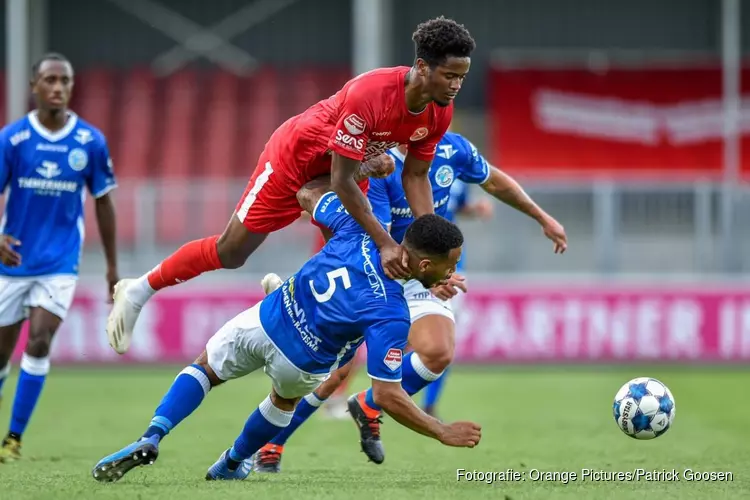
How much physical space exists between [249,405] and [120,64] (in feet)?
49.7

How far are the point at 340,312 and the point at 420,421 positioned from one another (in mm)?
672

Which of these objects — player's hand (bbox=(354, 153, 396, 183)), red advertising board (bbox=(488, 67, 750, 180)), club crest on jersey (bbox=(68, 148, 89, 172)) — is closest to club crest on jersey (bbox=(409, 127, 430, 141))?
player's hand (bbox=(354, 153, 396, 183))

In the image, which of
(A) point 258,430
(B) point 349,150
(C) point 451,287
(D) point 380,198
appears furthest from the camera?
(D) point 380,198

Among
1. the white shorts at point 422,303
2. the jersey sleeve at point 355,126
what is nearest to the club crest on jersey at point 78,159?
the white shorts at point 422,303

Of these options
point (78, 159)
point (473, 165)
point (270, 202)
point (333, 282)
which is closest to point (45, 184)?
point (78, 159)

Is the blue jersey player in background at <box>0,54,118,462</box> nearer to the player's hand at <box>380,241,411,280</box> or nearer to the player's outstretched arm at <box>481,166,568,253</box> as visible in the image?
the player's outstretched arm at <box>481,166,568,253</box>

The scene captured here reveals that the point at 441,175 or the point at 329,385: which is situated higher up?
the point at 441,175

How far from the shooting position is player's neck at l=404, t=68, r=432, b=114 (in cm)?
671

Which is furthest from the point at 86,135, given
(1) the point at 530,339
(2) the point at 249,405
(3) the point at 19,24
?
(3) the point at 19,24

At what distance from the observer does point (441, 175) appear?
8172 mm

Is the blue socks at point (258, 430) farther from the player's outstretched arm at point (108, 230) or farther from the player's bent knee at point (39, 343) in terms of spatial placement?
the player's outstretched arm at point (108, 230)

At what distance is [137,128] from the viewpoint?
23969 millimetres

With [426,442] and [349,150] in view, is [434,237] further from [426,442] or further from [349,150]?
[426,442]

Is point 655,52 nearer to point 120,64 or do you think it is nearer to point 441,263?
point 120,64
